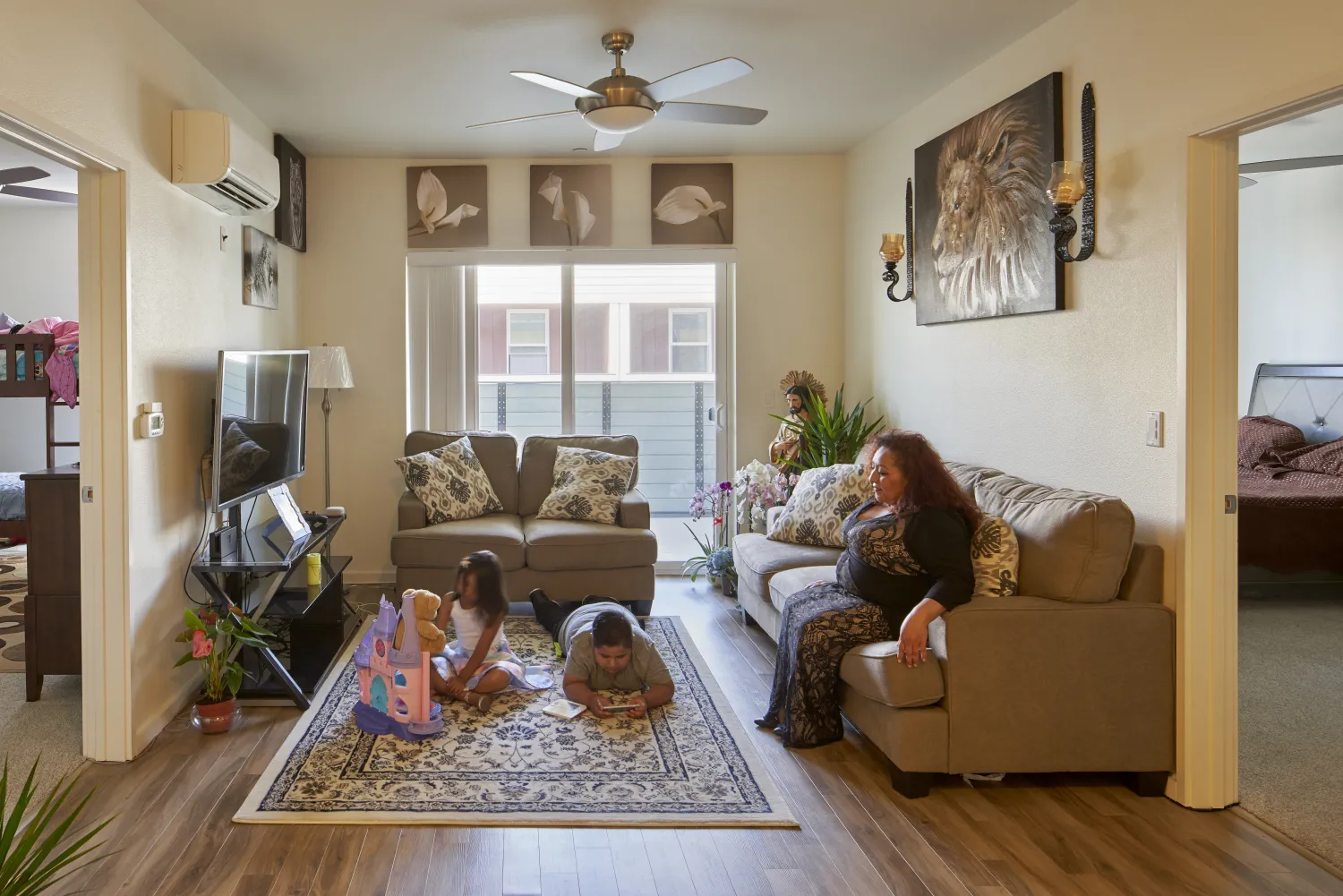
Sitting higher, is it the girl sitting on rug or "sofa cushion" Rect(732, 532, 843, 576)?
"sofa cushion" Rect(732, 532, 843, 576)

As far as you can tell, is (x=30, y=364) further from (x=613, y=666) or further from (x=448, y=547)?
(x=613, y=666)

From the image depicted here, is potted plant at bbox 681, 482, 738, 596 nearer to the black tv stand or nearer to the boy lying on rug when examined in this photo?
the boy lying on rug

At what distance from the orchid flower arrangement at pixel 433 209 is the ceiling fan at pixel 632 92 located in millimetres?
2072

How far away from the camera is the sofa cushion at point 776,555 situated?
4.33 metres

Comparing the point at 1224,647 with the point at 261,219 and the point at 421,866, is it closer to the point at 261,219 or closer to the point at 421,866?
the point at 421,866

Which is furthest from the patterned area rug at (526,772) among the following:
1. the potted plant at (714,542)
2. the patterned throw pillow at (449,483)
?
the potted plant at (714,542)

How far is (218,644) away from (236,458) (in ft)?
2.50

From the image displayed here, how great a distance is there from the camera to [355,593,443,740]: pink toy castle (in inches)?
132

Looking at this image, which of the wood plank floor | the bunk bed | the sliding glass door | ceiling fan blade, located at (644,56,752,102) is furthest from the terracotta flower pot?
the bunk bed

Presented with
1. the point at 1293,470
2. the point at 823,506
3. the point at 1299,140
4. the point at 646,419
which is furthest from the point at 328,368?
the point at 1293,470

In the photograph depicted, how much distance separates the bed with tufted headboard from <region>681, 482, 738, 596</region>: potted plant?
275cm

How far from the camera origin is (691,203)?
5930 millimetres

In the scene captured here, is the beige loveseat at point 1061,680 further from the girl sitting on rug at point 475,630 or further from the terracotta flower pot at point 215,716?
the terracotta flower pot at point 215,716

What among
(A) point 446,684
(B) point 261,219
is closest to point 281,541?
(A) point 446,684
